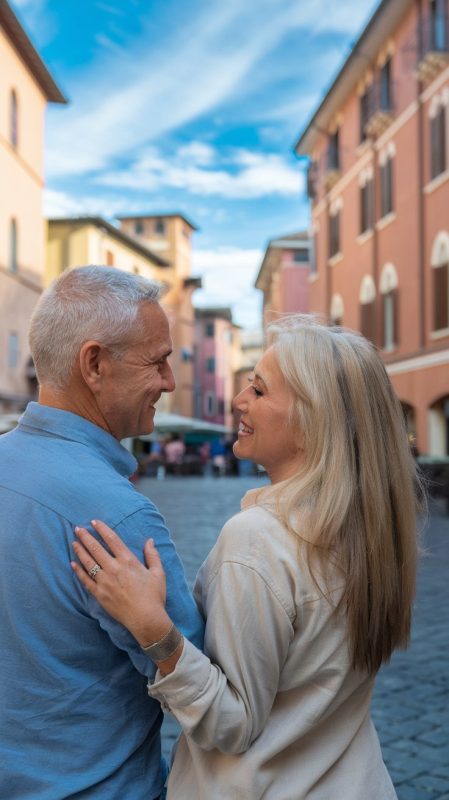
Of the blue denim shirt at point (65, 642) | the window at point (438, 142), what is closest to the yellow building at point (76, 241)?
the window at point (438, 142)

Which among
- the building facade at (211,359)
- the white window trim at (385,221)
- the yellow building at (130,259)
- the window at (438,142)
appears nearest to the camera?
the window at (438,142)

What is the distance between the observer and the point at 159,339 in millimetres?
1913

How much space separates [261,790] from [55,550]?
0.52 meters

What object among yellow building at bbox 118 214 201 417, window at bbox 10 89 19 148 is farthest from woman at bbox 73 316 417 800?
yellow building at bbox 118 214 201 417

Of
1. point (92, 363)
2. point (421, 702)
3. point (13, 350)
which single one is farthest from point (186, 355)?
point (92, 363)

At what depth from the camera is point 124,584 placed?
162 cm

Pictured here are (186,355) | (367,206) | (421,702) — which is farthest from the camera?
(186,355)

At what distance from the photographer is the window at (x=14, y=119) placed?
105ft

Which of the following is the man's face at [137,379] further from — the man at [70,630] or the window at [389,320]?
the window at [389,320]

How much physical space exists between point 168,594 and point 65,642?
19cm

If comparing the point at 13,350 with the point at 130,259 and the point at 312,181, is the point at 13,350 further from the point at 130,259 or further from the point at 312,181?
the point at 130,259

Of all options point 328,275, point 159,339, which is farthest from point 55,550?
point 328,275

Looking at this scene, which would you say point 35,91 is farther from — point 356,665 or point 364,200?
point 356,665

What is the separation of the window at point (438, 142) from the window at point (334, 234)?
9354 mm
